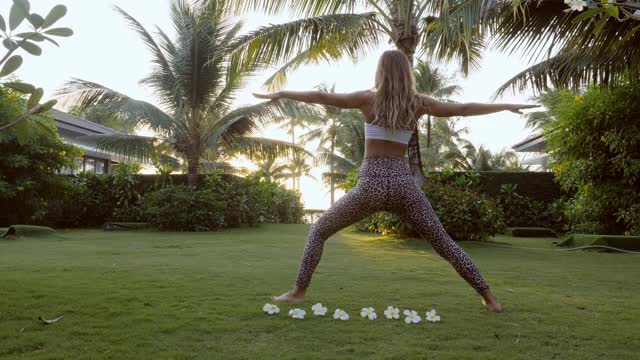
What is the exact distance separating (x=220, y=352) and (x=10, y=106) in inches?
448

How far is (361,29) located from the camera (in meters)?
10.4

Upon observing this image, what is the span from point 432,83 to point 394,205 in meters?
31.2

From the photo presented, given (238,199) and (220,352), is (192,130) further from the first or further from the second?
(220,352)

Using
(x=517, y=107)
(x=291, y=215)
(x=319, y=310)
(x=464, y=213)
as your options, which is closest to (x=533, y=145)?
(x=291, y=215)

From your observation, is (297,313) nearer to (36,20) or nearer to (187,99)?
(36,20)

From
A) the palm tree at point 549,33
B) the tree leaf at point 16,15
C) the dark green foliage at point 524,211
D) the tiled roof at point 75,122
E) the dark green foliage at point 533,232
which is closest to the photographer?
the tree leaf at point 16,15

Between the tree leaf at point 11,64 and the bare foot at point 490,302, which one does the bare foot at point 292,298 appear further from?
the tree leaf at point 11,64

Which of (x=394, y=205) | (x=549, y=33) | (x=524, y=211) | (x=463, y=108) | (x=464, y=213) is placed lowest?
(x=394, y=205)

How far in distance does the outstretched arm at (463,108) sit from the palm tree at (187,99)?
37.3 ft

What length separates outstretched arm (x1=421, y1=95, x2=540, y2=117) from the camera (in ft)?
11.9

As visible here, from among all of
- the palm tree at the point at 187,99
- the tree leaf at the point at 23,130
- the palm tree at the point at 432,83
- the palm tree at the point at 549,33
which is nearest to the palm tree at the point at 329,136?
the palm tree at the point at 432,83

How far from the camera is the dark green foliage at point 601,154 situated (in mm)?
9383

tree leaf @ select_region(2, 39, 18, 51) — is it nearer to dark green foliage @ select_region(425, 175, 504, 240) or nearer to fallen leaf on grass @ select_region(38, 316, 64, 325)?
fallen leaf on grass @ select_region(38, 316, 64, 325)

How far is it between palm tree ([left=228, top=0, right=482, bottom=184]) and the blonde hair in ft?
17.3
